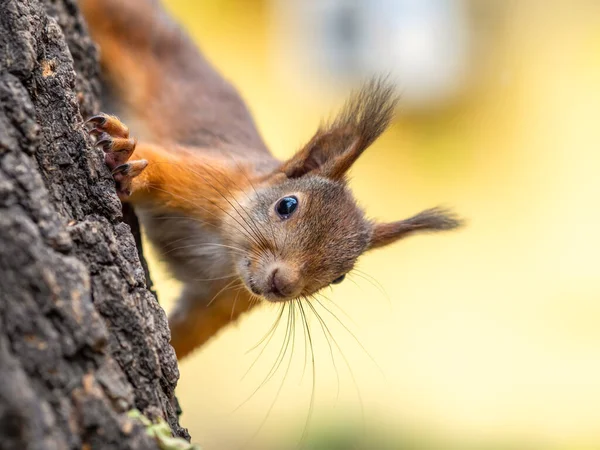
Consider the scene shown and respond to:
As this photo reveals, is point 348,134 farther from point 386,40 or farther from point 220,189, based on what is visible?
point 386,40

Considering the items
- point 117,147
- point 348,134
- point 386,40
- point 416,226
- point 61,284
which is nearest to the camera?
point 61,284

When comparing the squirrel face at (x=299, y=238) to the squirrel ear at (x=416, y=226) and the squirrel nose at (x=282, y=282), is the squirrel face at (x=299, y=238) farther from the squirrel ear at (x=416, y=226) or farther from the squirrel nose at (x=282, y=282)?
the squirrel ear at (x=416, y=226)

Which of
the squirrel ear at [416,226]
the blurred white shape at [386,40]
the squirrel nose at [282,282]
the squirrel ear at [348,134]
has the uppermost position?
the blurred white shape at [386,40]

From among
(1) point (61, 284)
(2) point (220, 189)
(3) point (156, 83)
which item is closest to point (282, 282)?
(2) point (220, 189)

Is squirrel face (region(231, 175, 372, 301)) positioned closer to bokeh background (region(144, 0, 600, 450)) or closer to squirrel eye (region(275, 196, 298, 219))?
squirrel eye (region(275, 196, 298, 219))

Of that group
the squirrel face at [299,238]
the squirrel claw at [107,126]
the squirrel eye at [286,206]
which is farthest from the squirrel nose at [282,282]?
the squirrel claw at [107,126]

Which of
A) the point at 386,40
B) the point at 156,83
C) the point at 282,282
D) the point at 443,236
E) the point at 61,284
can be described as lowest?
the point at 61,284
